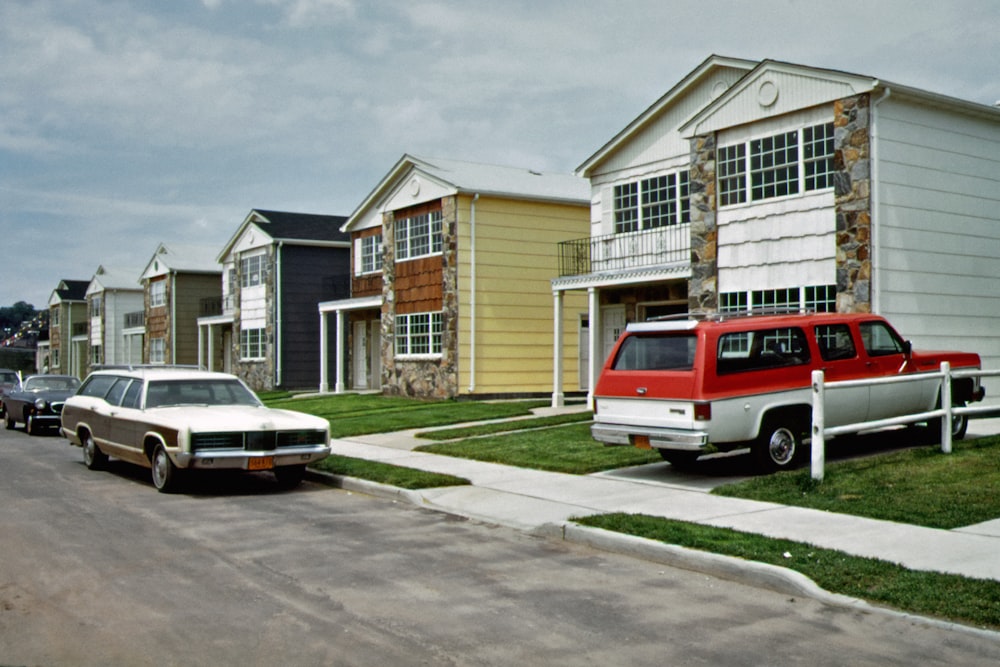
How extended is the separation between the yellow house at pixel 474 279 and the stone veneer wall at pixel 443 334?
30 millimetres

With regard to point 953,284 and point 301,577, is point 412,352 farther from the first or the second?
point 301,577

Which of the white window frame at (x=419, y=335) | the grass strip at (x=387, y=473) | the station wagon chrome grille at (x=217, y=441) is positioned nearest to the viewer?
the station wagon chrome grille at (x=217, y=441)

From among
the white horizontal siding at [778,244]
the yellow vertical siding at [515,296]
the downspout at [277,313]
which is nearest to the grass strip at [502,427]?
the white horizontal siding at [778,244]

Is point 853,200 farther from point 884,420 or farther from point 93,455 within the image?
point 93,455

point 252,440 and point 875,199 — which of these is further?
point 875,199

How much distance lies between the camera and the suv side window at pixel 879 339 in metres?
13.3

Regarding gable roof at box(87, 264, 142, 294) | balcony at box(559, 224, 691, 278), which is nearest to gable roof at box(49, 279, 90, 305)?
gable roof at box(87, 264, 142, 294)

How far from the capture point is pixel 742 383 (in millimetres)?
11977

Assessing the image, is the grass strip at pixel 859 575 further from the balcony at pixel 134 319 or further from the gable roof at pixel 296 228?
the balcony at pixel 134 319

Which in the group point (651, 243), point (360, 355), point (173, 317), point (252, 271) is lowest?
point (360, 355)

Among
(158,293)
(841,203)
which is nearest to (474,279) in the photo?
(841,203)

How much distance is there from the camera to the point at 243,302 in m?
40.0

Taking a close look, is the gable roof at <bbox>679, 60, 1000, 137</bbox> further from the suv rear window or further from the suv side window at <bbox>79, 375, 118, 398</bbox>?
the suv side window at <bbox>79, 375, 118, 398</bbox>

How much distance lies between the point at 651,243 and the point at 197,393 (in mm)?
11787
